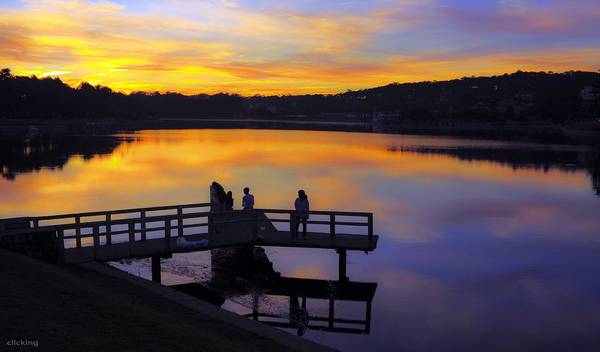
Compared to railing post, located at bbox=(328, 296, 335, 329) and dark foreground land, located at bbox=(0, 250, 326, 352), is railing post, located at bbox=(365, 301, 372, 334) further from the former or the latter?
dark foreground land, located at bbox=(0, 250, 326, 352)

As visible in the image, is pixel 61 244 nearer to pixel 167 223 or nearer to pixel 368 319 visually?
pixel 167 223

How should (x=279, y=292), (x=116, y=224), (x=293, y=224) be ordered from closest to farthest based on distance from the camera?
(x=279, y=292)
(x=116, y=224)
(x=293, y=224)

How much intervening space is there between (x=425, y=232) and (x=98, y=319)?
21882mm

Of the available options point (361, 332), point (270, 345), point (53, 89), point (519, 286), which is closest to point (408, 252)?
point (519, 286)

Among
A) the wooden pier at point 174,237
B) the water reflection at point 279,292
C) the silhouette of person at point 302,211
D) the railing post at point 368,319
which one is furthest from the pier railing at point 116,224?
the railing post at point 368,319

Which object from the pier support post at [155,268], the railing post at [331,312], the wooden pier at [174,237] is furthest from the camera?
the pier support post at [155,268]

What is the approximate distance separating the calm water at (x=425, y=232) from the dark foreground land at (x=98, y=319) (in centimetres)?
348

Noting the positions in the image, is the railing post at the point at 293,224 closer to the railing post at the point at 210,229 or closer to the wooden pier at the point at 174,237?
the wooden pier at the point at 174,237

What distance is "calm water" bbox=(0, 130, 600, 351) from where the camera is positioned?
16.2m

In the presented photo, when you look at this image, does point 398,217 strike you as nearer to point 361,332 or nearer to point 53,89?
point 361,332

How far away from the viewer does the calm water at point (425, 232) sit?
16.2m

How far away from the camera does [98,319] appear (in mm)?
10609

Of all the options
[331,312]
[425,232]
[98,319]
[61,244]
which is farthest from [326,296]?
[425,232]

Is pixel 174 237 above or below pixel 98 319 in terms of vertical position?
below
